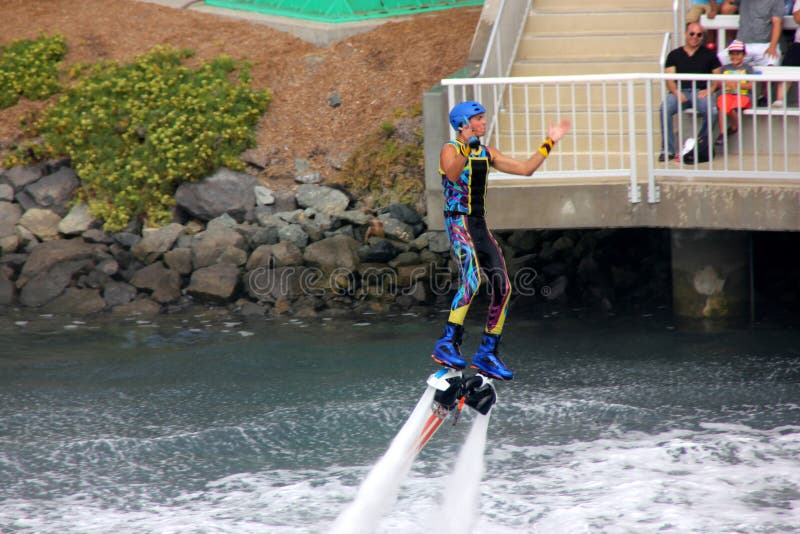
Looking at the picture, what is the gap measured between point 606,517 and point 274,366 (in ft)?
15.2

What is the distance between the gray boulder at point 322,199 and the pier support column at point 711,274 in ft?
14.4

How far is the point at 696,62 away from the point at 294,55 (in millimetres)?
7380

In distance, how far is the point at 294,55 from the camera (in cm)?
1719

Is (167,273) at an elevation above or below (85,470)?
above

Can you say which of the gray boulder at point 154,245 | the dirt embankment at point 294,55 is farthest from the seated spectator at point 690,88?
the gray boulder at point 154,245

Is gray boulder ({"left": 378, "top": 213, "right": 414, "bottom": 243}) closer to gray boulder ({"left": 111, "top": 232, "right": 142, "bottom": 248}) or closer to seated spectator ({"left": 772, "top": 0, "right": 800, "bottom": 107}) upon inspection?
gray boulder ({"left": 111, "top": 232, "right": 142, "bottom": 248})

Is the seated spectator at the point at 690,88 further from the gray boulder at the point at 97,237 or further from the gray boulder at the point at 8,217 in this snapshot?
the gray boulder at the point at 8,217

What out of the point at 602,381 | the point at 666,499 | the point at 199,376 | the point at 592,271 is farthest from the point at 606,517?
the point at 592,271

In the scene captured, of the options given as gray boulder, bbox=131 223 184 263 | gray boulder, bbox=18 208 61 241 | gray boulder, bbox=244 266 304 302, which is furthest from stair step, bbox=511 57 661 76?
gray boulder, bbox=18 208 61 241

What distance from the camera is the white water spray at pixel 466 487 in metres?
7.80

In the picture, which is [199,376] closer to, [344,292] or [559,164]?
[344,292]

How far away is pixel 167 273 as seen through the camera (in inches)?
560

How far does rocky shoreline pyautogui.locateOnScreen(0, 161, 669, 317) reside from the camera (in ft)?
45.7

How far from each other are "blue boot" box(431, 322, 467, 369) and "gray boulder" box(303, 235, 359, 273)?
647 cm
